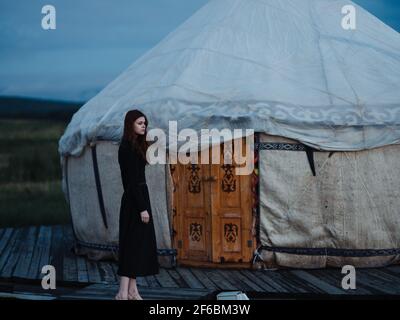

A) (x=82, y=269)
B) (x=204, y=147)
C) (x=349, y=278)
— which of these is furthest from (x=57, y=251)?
(x=349, y=278)

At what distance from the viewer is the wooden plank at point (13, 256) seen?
7098mm

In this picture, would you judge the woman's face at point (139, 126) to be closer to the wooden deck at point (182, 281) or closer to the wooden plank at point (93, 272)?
the wooden deck at point (182, 281)

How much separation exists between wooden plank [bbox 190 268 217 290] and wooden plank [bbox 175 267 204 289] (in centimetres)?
3

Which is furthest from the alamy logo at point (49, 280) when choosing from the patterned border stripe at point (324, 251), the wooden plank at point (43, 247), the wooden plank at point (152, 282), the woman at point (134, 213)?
the patterned border stripe at point (324, 251)

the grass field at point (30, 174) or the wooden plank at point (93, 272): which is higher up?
the grass field at point (30, 174)

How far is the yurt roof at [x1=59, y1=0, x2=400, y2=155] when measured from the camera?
6859 millimetres

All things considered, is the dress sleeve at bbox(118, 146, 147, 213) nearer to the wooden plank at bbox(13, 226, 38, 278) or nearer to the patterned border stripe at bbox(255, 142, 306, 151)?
the patterned border stripe at bbox(255, 142, 306, 151)

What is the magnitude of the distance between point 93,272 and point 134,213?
193 centimetres

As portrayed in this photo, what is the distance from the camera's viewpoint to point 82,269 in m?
7.14

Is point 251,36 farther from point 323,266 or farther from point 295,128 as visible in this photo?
point 323,266

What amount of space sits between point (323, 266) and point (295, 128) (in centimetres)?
117

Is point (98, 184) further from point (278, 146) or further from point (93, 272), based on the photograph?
point (278, 146)

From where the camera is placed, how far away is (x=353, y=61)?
7.53 meters

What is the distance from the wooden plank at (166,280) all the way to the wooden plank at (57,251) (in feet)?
2.57
